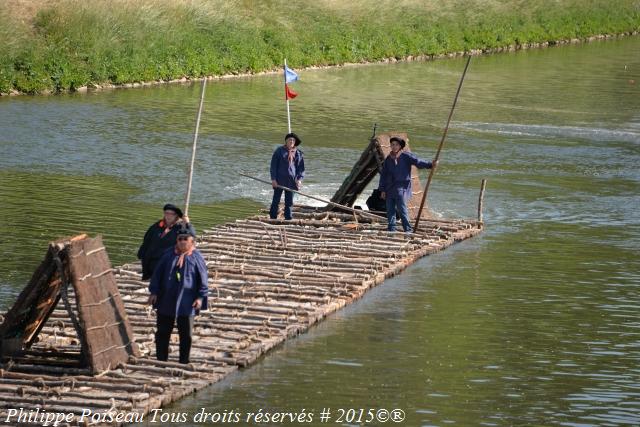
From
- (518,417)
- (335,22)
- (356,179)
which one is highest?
(335,22)

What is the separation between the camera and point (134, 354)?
48.9 feet

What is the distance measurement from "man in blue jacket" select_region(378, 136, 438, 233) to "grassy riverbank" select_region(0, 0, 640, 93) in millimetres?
21149

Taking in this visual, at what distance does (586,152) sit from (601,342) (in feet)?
60.4

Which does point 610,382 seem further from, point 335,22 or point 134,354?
point 335,22

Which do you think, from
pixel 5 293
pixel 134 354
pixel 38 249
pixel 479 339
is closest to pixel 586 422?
pixel 479 339

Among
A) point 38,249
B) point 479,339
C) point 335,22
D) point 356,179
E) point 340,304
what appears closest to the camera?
point 479,339

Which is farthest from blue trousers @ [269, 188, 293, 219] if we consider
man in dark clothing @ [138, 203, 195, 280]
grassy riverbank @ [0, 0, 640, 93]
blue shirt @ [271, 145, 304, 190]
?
grassy riverbank @ [0, 0, 640, 93]

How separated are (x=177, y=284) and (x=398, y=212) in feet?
29.0

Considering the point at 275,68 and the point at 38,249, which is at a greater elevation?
the point at 275,68

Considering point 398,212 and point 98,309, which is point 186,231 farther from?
point 398,212

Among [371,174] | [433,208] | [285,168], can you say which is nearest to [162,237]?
[285,168]

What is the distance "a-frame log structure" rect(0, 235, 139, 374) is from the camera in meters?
14.3

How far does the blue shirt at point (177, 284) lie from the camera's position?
14.6 metres

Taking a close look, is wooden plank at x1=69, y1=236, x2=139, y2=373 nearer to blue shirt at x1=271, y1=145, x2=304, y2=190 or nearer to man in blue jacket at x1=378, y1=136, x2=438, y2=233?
man in blue jacket at x1=378, y1=136, x2=438, y2=233
